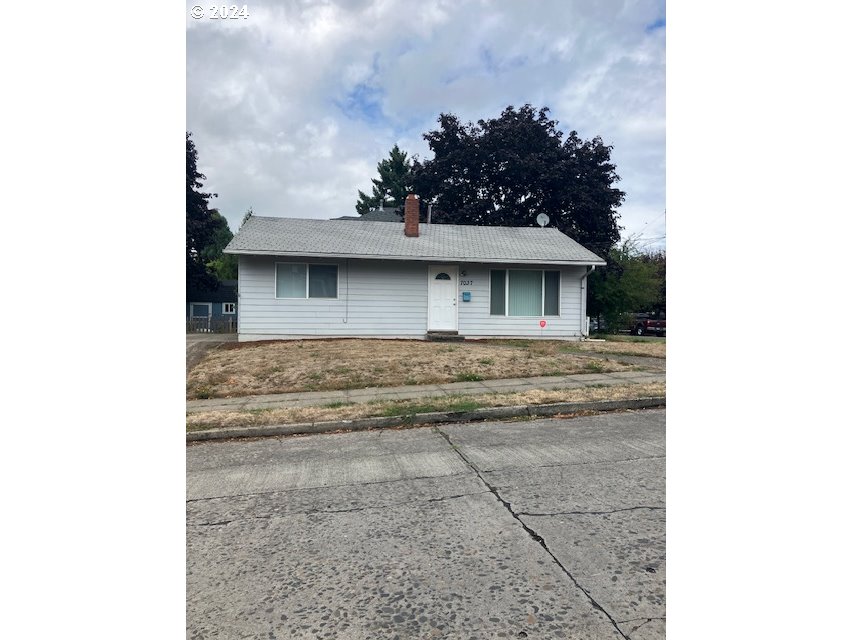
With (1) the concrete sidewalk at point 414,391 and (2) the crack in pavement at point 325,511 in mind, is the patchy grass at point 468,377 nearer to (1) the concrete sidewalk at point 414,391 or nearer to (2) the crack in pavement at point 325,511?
(1) the concrete sidewalk at point 414,391

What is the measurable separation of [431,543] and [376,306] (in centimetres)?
1209

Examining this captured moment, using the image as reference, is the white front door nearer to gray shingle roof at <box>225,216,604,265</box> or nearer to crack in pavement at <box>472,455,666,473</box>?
gray shingle roof at <box>225,216,604,265</box>

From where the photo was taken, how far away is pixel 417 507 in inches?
134

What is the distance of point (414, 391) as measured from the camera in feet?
25.9

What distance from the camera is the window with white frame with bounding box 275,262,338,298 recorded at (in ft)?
47.0

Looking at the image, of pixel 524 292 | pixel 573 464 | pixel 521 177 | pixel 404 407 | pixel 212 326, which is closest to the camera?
pixel 573 464

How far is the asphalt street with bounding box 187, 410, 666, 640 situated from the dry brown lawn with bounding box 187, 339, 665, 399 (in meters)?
3.78

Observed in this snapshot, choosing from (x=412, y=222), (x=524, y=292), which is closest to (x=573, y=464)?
(x=524, y=292)

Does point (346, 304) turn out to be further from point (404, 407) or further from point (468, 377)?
point (404, 407)

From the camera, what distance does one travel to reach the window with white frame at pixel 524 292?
15180 mm

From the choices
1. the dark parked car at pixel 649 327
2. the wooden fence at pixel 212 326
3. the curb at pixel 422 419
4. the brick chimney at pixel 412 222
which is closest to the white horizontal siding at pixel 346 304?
the brick chimney at pixel 412 222

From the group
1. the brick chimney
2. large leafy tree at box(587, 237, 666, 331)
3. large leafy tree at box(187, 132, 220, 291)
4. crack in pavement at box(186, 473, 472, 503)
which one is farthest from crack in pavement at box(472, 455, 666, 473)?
large leafy tree at box(187, 132, 220, 291)

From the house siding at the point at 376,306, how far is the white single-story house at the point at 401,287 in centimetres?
3

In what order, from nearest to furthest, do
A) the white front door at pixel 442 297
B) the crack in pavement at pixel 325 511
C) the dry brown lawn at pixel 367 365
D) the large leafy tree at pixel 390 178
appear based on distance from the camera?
1. the crack in pavement at pixel 325 511
2. the dry brown lawn at pixel 367 365
3. the white front door at pixel 442 297
4. the large leafy tree at pixel 390 178
